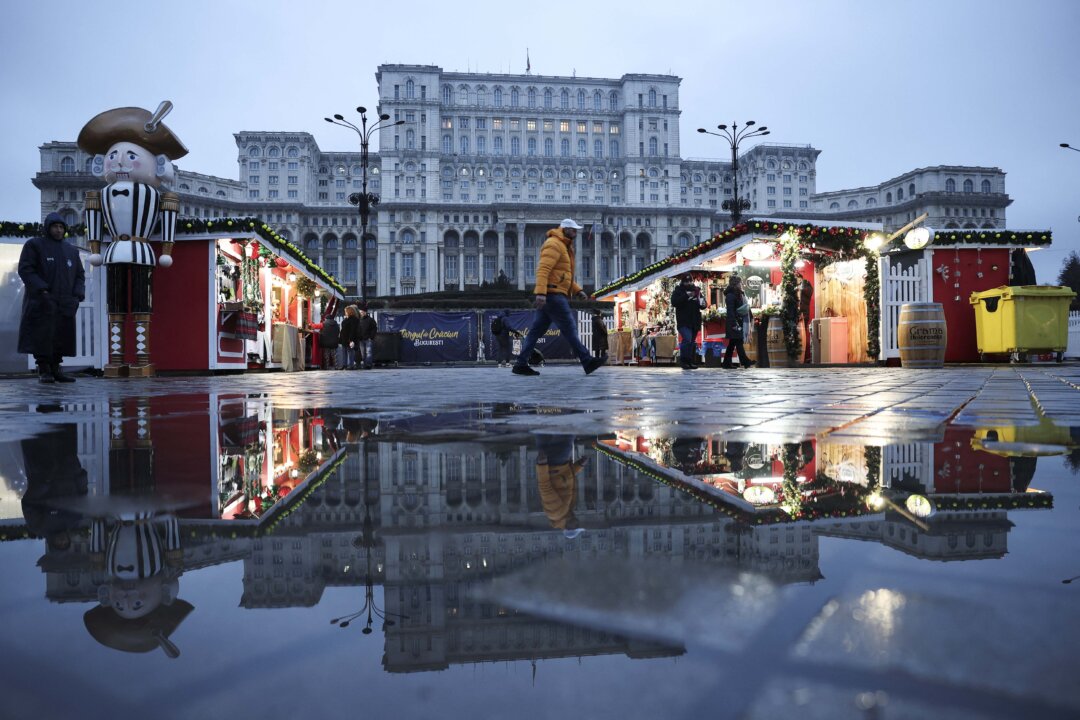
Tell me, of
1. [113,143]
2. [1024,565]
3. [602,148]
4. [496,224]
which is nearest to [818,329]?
[113,143]

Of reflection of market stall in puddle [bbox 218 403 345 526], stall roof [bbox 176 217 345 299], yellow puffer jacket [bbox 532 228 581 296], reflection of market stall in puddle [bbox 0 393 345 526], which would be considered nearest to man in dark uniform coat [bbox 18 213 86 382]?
stall roof [bbox 176 217 345 299]

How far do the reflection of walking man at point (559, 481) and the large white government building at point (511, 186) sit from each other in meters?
75.8

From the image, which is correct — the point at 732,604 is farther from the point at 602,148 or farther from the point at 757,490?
the point at 602,148

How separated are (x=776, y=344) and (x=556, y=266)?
780 cm

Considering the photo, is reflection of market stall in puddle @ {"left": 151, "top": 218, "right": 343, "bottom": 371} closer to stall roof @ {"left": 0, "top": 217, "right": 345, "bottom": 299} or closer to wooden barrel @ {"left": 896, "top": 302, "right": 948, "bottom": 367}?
stall roof @ {"left": 0, "top": 217, "right": 345, "bottom": 299}

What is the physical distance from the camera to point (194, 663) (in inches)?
19.9

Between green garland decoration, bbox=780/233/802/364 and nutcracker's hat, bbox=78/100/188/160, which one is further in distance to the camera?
green garland decoration, bbox=780/233/802/364

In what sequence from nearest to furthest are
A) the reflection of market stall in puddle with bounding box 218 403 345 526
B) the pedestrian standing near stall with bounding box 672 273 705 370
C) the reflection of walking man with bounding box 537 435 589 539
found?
the reflection of walking man with bounding box 537 435 589 539 < the reflection of market stall in puddle with bounding box 218 403 345 526 < the pedestrian standing near stall with bounding box 672 273 705 370

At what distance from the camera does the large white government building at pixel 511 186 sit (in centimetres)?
7744

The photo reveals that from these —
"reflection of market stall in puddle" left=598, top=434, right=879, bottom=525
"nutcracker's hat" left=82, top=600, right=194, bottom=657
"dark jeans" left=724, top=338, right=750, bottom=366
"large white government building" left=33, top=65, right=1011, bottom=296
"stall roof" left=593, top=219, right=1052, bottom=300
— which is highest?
"large white government building" left=33, top=65, right=1011, bottom=296

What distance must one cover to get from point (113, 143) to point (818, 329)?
528 inches

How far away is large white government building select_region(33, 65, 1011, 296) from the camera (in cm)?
7744

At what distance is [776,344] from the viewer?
46.7 feet

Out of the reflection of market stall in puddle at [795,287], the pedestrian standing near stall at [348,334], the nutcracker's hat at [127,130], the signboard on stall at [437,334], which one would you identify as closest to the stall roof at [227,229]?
the nutcracker's hat at [127,130]
